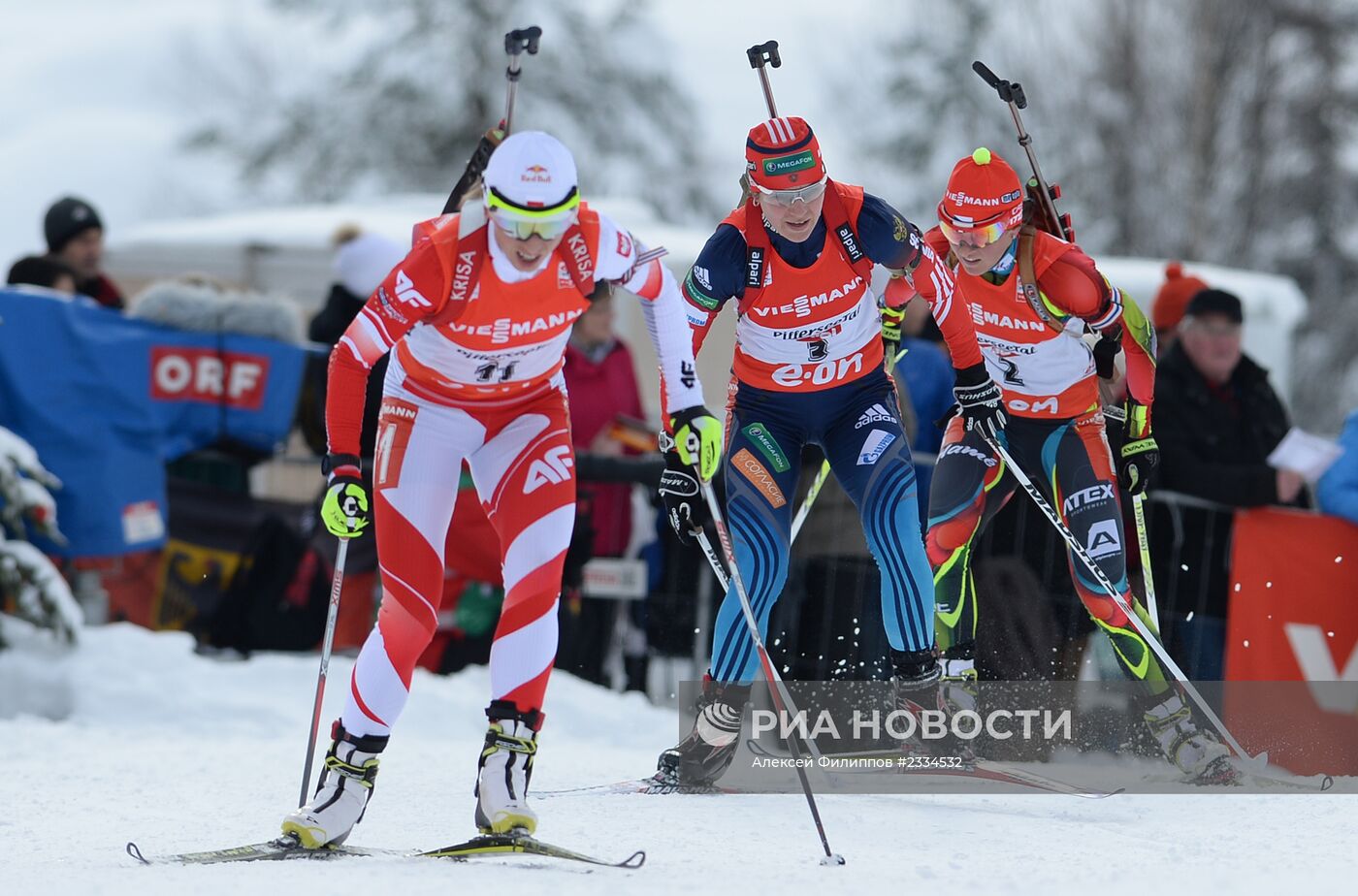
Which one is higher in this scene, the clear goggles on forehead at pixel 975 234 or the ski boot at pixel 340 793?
the clear goggles on forehead at pixel 975 234

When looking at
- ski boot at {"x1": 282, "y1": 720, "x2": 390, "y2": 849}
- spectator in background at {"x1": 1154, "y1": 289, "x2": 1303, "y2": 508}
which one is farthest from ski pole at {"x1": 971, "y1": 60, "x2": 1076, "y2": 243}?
ski boot at {"x1": 282, "y1": 720, "x2": 390, "y2": 849}

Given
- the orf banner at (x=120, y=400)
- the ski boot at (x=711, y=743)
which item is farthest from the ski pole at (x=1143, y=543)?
the orf banner at (x=120, y=400)

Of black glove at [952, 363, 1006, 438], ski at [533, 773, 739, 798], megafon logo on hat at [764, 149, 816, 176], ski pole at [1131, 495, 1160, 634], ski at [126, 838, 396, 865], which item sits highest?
megafon logo on hat at [764, 149, 816, 176]

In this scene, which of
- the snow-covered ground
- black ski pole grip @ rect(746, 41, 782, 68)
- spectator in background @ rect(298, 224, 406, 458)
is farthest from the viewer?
spectator in background @ rect(298, 224, 406, 458)

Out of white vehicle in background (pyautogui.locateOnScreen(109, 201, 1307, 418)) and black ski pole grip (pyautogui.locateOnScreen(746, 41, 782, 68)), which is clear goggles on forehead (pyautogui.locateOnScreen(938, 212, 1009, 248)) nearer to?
black ski pole grip (pyautogui.locateOnScreen(746, 41, 782, 68))

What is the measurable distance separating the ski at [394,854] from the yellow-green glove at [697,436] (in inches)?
45.6

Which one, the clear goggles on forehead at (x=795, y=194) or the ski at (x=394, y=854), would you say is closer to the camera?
the ski at (x=394, y=854)

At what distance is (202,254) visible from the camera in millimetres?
12562

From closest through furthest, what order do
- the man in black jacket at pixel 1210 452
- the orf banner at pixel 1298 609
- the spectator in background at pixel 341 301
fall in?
the orf banner at pixel 1298 609, the man in black jacket at pixel 1210 452, the spectator in background at pixel 341 301

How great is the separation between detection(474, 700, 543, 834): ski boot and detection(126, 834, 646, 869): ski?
57mm

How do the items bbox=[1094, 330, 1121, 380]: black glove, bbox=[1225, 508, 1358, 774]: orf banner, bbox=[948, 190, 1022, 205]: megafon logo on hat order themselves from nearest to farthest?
bbox=[948, 190, 1022, 205]: megafon logo on hat
bbox=[1094, 330, 1121, 380]: black glove
bbox=[1225, 508, 1358, 774]: orf banner

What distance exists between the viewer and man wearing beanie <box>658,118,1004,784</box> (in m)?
5.77

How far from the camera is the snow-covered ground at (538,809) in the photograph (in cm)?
429

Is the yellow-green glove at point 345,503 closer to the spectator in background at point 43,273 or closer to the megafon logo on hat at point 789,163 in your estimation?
the megafon logo on hat at point 789,163
